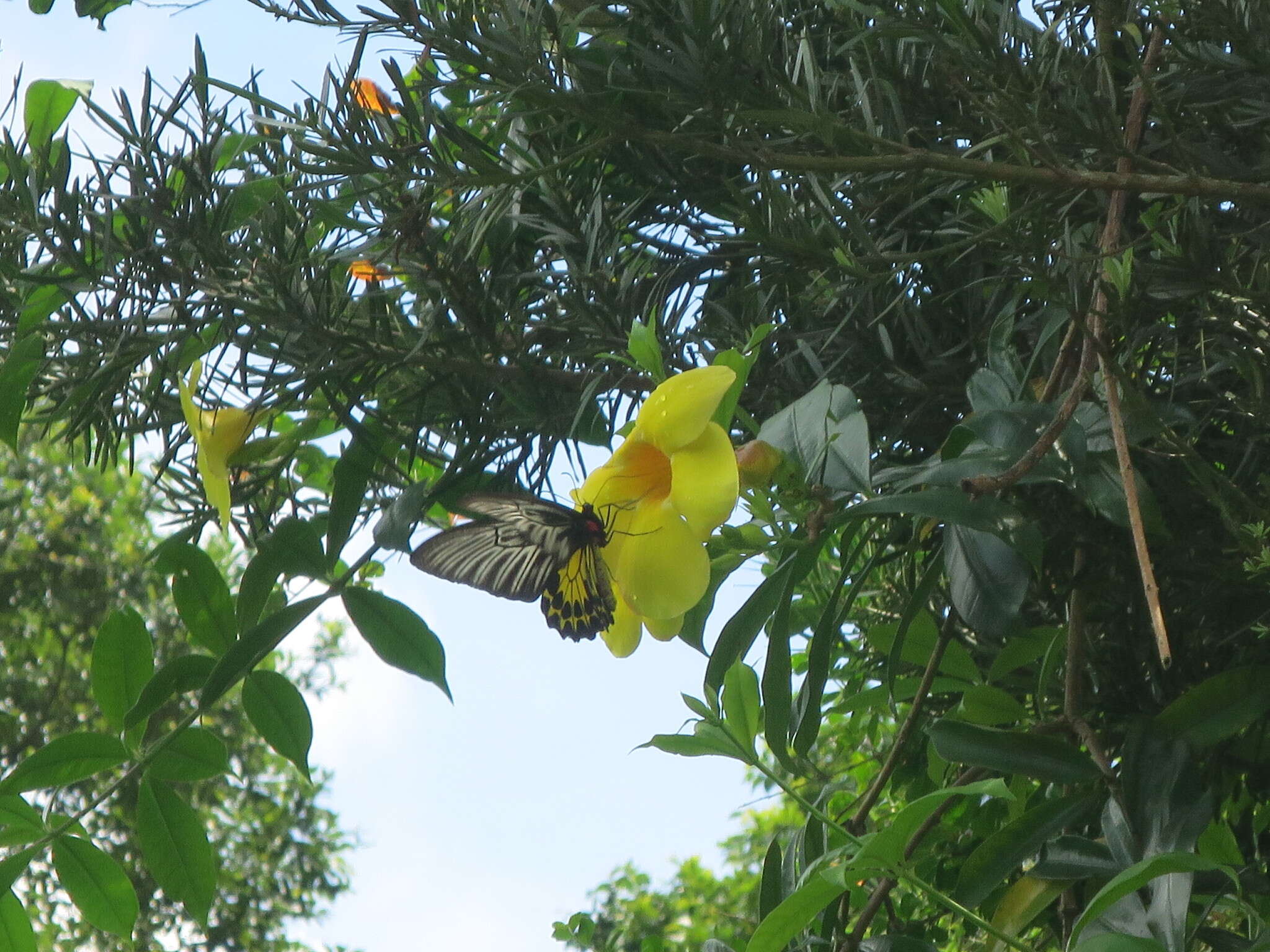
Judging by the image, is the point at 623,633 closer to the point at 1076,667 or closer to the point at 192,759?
the point at 1076,667

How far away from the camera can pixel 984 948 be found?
2.47 ft

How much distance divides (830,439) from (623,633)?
0.16 meters

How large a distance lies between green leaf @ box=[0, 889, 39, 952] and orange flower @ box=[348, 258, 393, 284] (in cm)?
51

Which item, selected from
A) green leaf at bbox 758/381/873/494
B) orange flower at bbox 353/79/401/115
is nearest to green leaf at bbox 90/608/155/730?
orange flower at bbox 353/79/401/115

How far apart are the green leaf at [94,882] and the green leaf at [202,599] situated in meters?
0.18

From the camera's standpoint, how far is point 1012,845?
24.0 inches

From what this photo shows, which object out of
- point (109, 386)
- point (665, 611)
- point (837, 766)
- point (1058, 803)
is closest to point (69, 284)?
point (109, 386)

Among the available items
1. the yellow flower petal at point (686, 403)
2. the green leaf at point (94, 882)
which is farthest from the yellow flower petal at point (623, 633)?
the green leaf at point (94, 882)

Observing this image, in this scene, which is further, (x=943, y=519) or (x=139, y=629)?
(x=139, y=629)

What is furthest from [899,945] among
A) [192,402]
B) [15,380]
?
[15,380]

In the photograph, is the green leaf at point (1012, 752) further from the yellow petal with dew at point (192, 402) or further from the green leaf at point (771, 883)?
the yellow petal with dew at point (192, 402)

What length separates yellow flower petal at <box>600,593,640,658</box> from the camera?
Result: 1.95 ft

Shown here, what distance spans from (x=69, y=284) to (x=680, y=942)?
1.15 meters

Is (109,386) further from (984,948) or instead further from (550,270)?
(984,948)
